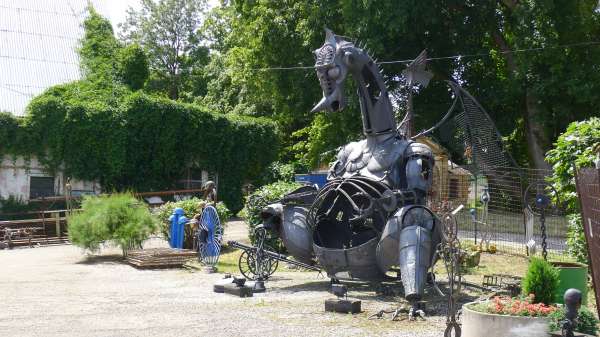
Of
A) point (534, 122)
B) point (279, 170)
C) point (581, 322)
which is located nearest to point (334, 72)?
point (581, 322)

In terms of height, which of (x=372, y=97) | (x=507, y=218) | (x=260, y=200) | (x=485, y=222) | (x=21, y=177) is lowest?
(x=485, y=222)

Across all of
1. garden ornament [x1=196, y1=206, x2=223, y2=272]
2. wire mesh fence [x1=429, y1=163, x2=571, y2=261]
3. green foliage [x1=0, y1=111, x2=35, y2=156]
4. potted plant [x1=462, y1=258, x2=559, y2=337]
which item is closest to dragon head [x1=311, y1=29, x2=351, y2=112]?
garden ornament [x1=196, y1=206, x2=223, y2=272]

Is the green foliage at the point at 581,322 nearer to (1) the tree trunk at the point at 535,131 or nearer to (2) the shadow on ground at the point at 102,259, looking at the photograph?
(2) the shadow on ground at the point at 102,259

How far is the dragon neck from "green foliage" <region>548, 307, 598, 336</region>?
5.90 meters

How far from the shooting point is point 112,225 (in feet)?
55.0

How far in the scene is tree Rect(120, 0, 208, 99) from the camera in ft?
160

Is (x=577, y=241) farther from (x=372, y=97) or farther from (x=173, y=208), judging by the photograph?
(x=173, y=208)

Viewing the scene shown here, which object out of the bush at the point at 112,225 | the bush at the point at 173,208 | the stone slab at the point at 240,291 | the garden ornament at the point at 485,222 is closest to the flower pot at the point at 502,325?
the stone slab at the point at 240,291

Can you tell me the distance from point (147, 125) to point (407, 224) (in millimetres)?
19605

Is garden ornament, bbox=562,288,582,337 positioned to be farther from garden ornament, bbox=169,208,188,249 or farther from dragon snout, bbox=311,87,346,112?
garden ornament, bbox=169,208,188,249

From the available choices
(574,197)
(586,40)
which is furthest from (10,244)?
(586,40)

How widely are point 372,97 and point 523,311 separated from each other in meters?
5.99

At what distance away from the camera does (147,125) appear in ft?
93.6

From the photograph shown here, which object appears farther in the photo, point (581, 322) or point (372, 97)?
point (372, 97)
